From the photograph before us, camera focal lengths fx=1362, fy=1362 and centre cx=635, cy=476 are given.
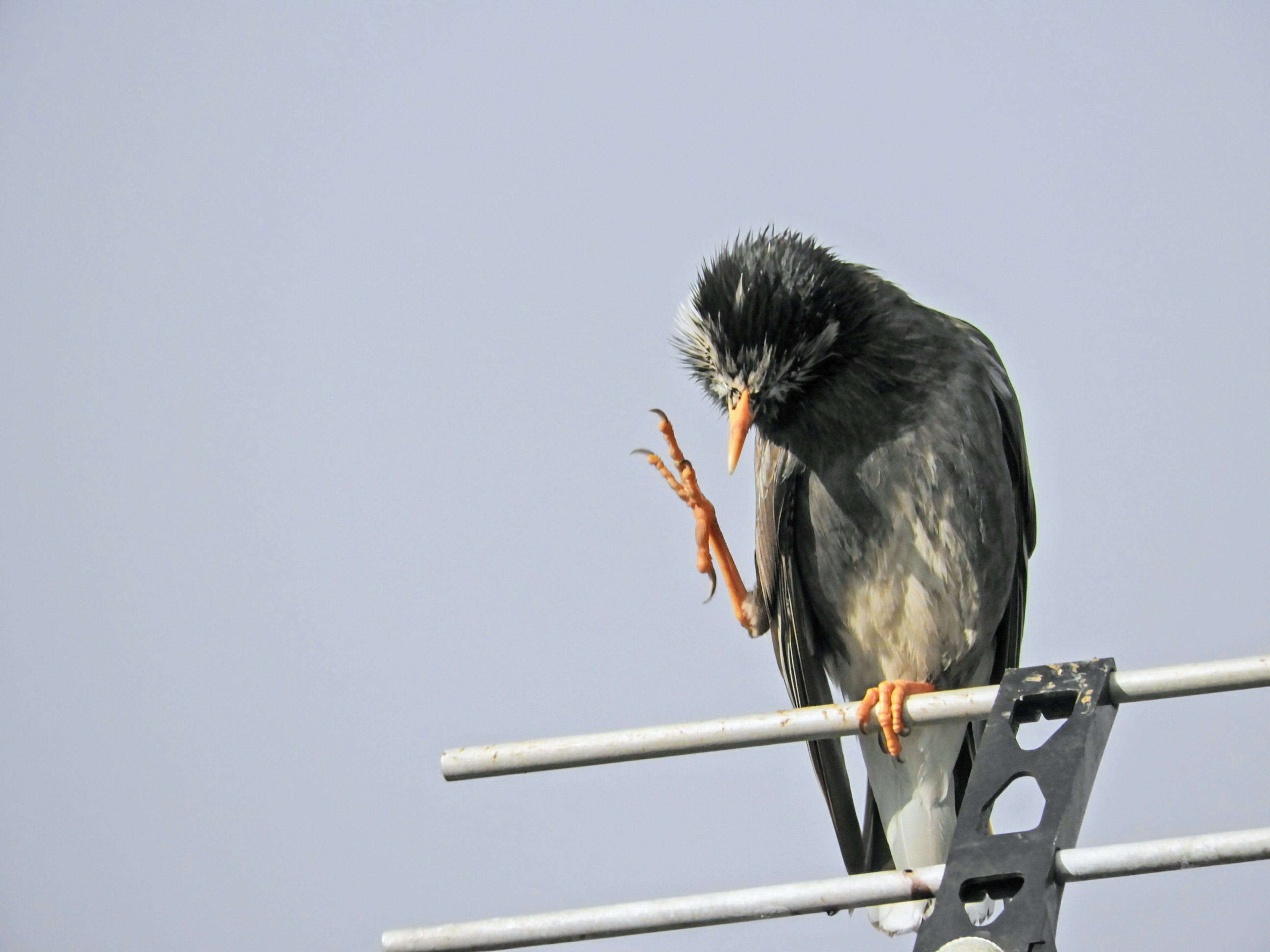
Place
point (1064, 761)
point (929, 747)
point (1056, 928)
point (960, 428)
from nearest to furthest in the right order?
point (1056, 928)
point (1064, 761)
point (960, 428)
point (929, 747)

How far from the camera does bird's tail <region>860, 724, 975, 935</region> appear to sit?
523cm

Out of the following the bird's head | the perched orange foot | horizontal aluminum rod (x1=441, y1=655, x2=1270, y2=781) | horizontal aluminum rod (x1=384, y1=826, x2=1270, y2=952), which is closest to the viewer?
horizontal aluminum rod (x1=384, y1=826, x2=1270, y2=952)

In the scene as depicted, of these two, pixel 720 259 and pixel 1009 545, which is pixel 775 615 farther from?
pixel 720 259

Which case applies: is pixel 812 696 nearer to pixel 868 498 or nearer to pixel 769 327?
pixel 868 498

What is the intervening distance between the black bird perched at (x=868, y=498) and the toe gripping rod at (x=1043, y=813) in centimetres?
198

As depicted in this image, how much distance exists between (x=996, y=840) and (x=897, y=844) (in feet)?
9.94

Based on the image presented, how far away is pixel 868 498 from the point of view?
4949 mm

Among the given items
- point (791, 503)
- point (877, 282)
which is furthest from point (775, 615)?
point (877, 282)

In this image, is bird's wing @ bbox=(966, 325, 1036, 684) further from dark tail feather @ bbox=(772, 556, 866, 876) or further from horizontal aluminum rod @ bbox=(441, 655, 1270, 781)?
horizontal aluminum rod @ bbox=(441, 655, 1270, 781)

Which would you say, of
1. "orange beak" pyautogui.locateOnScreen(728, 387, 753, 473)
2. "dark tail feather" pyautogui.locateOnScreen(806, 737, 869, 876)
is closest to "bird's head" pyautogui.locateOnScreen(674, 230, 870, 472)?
"orange beak" pyautogui.locateOnScreen(728, 387, 753, 473)

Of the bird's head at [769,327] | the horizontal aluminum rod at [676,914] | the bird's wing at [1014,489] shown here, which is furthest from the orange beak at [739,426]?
the horizontal aluminum rod at [676,914]

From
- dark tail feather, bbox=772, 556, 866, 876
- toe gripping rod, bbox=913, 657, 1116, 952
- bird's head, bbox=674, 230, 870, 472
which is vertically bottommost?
dark tail feather, bbox=772, 556, 866, 876

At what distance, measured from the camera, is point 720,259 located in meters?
5.00

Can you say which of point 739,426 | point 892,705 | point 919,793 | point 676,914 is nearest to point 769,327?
point 739,426
